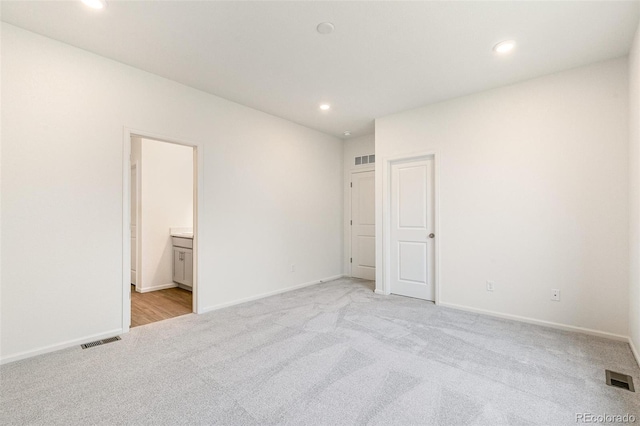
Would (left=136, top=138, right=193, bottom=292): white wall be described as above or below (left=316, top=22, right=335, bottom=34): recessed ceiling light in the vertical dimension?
below

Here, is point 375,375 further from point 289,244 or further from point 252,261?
point 289,244

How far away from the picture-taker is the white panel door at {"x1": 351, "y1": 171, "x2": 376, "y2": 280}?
560cm

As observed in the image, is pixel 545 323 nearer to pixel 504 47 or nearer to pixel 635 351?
pixel 635 351

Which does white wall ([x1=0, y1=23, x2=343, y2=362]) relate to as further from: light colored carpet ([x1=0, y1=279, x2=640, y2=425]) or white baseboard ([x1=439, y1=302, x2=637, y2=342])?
white baseboard ([x1=439, y1=302, x2=637, y2=342])

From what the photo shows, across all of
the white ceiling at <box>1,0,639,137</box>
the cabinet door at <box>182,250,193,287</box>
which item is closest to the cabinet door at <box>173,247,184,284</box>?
the cabinet door at <box>182,250,193,287</box>

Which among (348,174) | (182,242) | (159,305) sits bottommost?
(159,305)

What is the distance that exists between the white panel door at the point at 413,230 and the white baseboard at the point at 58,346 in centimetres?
364

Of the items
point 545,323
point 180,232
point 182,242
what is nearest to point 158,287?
point 182,242

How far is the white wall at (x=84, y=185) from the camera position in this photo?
2.45 m

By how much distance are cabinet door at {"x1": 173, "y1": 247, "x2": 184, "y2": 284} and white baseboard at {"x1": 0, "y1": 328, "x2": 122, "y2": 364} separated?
1.99m

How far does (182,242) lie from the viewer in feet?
16.2

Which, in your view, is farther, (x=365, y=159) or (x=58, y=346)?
(x=365, y=159)

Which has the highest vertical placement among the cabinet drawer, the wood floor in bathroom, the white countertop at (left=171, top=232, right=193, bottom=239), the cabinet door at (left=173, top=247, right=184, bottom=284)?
the white countertop at (left=171, top=232, right=193, bottom=239)

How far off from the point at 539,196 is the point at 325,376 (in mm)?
2993
